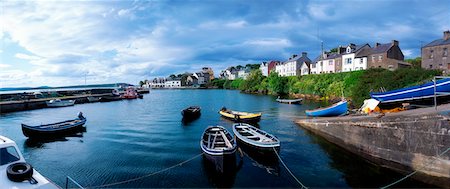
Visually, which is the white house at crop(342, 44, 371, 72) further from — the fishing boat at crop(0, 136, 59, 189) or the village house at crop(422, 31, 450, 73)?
the fishing boat at crop(0, 136, 59, 189)

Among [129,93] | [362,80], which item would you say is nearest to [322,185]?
[362,80]

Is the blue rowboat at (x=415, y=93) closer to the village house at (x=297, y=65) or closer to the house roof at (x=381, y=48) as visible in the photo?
the house roof at (x=381, y=48)

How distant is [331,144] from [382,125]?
528 centimetres

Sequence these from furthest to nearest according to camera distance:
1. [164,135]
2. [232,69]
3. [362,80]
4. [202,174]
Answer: [232,69] → [362,80] → [164,135] → [202,174]

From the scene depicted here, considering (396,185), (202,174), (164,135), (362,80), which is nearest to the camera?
(396,185)

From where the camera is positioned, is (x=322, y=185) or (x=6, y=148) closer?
(x=6, y=148)

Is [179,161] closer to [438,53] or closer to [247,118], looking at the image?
[247,118]

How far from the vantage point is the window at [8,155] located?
1041cm

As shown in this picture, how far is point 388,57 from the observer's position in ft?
189

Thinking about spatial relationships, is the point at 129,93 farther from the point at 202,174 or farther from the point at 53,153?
the point at 202,174

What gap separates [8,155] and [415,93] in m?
26.6

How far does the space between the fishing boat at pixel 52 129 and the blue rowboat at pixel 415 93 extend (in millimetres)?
31385

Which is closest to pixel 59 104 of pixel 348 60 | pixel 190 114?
pixel 190 114

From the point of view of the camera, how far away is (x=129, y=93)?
276 ft
